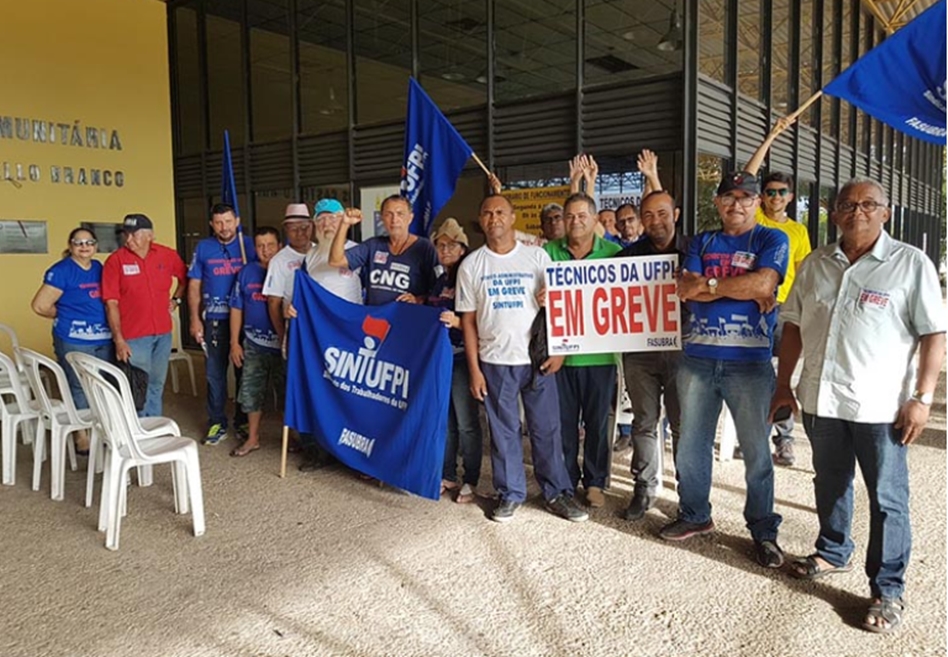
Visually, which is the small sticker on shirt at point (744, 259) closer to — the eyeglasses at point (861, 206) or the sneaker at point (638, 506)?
the eyeglasses at point (861, 206)

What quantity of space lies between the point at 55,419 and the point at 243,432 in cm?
126

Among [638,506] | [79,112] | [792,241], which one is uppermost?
[79,112]

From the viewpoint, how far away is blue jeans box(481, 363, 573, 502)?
11.3 feet

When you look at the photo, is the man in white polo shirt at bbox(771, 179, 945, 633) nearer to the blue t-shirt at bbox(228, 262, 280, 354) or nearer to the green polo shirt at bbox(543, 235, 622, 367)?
the green polo shirt at bbox(543, 235, 622, 367)

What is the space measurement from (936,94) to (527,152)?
3783 mm

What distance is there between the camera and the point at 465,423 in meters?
3.78

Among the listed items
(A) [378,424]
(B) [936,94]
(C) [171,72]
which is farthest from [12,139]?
(B) [936,94]

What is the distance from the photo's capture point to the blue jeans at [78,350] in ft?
14.8

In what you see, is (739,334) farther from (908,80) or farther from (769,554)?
(908,80)

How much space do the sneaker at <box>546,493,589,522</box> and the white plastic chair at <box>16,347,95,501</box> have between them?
2.51 m

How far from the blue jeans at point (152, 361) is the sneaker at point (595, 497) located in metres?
3.00

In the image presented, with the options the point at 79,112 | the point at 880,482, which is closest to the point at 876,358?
the point at 880,482

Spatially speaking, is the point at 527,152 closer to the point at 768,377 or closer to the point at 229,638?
the point at 768,377

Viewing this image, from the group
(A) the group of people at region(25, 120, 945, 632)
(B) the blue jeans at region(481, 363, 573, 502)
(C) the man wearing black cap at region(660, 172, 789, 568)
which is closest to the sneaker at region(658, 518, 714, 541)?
(A) the group of people at region(25, 120, 945, 632)
